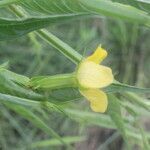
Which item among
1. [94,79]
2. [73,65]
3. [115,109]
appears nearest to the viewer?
[94,79]

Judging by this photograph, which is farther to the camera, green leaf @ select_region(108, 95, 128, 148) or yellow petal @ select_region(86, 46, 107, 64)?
green leaf @ select_region(108, 95, 128, 148)

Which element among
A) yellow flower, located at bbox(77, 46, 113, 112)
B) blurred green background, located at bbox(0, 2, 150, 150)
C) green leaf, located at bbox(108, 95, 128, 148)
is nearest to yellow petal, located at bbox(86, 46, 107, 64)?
yellow flower, located at bbox(77, 46, 113, 112)

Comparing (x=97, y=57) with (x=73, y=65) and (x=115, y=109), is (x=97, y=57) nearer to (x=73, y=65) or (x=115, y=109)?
(x=115, y=109)

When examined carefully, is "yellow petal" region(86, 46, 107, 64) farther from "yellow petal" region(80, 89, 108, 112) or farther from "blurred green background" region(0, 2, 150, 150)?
"blurred green background" region(0, 2, 150, 150)

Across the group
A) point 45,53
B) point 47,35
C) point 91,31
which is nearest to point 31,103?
point 47,35

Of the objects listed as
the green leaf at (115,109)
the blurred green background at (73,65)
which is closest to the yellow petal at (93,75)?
the green leaf at (115,109)

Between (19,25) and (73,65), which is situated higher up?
(19,25)

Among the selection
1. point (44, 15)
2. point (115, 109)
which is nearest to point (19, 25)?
point (44, 15)
